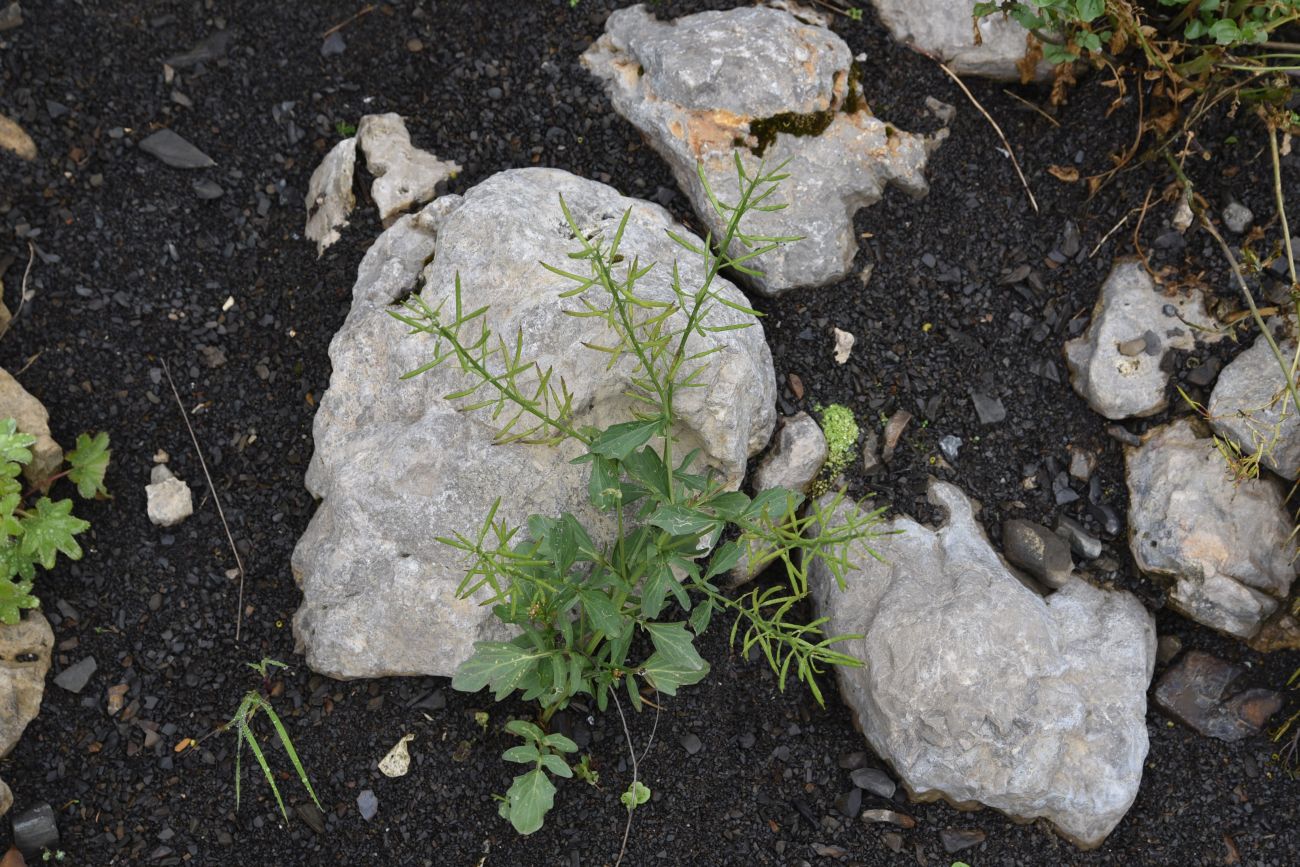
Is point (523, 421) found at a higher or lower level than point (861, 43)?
lower

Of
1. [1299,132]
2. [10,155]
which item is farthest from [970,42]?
[10,155]

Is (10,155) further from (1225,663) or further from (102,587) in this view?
(1225,663)

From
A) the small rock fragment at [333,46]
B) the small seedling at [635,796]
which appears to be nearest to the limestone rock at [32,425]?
the small rock fragment at [333,46]

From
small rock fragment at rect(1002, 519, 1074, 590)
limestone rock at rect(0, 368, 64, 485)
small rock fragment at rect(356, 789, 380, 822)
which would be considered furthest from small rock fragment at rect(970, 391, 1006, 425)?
limestone rock at rect(0, 368, 64, 485)

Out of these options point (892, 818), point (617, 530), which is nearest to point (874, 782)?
point (892, 818)

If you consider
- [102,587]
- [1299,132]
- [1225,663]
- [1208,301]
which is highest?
[1299,132]

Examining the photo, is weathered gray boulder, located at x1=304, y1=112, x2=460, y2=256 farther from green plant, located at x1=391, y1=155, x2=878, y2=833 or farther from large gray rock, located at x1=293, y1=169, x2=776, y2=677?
green plant, located at x1=391, y1=155, x2=878, y2=833

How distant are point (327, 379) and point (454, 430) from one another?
0.67 meters

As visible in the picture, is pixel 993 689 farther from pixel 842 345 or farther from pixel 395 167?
pixel 395 167

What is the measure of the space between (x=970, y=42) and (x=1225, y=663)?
6.94ft

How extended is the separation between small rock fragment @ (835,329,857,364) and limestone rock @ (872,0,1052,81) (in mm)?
994

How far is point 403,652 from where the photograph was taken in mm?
3014

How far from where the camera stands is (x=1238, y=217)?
332cm

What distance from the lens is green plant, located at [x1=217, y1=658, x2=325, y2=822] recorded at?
2.98 m
